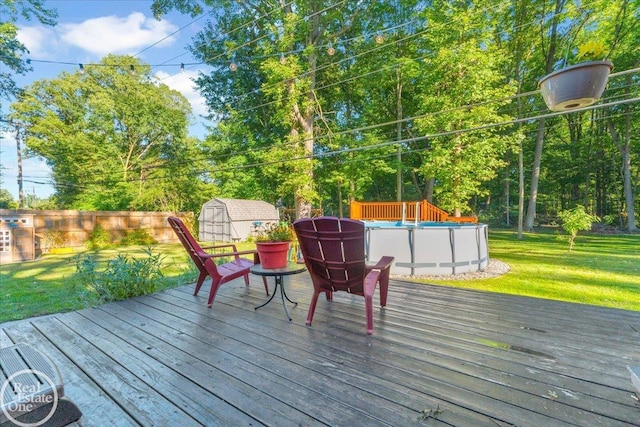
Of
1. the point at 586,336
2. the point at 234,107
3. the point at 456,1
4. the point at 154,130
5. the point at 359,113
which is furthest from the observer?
the point at 154,130

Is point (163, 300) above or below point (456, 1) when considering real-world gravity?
below

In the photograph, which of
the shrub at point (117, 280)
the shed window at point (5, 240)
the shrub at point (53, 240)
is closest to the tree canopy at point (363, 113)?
the shrub at point (53, 240)

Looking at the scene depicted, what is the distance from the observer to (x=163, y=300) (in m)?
3.48

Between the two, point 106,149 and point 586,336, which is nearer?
point 586,336

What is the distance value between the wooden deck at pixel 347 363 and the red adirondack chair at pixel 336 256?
31 centimetres

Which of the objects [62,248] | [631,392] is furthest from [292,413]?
[62,248]

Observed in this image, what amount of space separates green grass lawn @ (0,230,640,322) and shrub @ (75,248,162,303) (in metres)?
0.19

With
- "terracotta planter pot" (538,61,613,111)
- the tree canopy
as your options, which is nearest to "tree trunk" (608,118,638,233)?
the tree canopy

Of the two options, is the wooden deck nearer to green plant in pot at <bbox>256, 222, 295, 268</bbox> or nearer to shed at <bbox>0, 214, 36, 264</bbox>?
green plant in pot at <bbox>256, 222, 295, 268</bbox>

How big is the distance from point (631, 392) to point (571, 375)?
247 millimetres

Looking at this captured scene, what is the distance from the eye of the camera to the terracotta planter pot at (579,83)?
2.06 meters

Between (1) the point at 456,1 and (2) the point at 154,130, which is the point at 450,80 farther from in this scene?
(2) the point at 154,130

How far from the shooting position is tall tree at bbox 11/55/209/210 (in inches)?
680

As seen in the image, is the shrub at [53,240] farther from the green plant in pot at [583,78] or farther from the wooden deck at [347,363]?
the green plant in pot at [583,78]
